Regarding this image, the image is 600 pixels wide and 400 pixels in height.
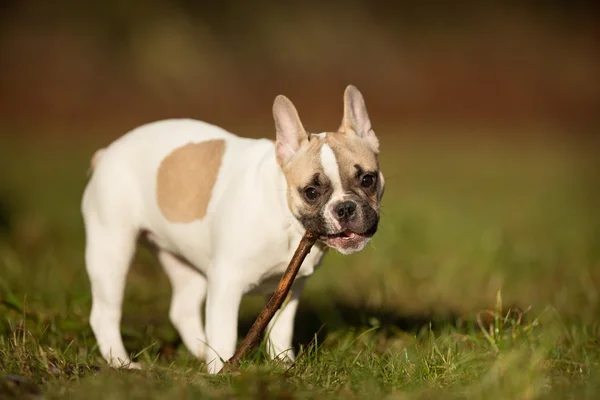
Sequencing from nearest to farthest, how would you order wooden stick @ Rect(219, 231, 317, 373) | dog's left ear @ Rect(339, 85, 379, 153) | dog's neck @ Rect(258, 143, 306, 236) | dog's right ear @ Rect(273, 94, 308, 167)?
wooden stick @ Rect(219, 231, 317, 373), dog's neck @ Rect(258, 143, 306, 236), dog's right ear @ Rect(273, 94, 308, 167), dog's left ear @ Rect(339, 85, 379, 153)

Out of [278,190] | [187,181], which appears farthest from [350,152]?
[187,181]

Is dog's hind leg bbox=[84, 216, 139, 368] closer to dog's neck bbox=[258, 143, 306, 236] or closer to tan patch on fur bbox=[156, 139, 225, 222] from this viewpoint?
tan patch on fur bbox=[156, 139, 225, 222]

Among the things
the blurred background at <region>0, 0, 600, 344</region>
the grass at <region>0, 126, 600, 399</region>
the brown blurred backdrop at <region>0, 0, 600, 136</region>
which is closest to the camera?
the grass at <region>0, 126, 600, 399</region>

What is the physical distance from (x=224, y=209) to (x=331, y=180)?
0.65 m

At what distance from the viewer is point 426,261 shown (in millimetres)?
8281

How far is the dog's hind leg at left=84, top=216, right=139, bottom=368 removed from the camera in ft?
17.3

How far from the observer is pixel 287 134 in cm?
480

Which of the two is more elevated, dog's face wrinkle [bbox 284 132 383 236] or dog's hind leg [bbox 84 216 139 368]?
dog's face wrinkle [bbox 284 132 383 236]

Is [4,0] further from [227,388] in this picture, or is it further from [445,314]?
[227,388]

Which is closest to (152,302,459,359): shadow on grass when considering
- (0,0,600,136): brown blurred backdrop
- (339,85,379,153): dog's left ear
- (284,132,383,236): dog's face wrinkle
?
(284,132,383,236): dog's face wrinkle

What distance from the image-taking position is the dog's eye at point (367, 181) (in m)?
4.70

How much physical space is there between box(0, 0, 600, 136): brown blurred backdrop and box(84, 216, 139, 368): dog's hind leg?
1528 cm

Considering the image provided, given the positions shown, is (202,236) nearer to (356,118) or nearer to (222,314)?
(222,314)


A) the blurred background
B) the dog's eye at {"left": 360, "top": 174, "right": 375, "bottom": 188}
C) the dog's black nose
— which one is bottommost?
the blurred background
